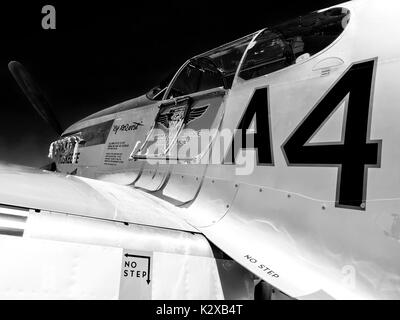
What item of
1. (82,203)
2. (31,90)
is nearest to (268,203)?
(82,203)

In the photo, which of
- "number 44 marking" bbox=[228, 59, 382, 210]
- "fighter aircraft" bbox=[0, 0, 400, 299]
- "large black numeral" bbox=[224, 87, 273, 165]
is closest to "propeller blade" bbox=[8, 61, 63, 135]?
"fighter aircraft" bbox=[0, 0, 400, 299]

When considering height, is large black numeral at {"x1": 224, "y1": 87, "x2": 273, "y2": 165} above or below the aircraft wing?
above

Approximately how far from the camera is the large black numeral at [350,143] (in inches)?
80.0

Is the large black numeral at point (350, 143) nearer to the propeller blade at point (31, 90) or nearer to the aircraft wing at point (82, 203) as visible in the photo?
the aircraft wing at point (82, 203)

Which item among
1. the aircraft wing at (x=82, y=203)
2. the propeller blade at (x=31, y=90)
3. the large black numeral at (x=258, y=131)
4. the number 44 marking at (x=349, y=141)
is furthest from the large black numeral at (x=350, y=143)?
the propeller blade at (x=31, y=90)

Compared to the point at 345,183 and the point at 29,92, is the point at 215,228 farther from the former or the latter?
the point at 29,92

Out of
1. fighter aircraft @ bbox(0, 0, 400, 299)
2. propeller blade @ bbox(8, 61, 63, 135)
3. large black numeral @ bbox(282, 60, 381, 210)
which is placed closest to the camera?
fighter aircraft @ bbox(0, 0, 400, 299)

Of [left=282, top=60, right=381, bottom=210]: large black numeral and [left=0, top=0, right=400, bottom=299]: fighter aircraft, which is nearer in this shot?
[left=0, top=0, right=400, bottom=299]: fighter aircraft

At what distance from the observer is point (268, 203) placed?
2.52 m

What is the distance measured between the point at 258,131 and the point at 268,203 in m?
0.53

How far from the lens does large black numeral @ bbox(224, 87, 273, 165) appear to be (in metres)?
2.60

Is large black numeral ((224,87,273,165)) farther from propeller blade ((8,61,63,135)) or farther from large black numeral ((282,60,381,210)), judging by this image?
propeller blade ((8,61,63,135))

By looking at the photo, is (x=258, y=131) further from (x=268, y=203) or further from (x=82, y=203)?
(x=82, y=203)
